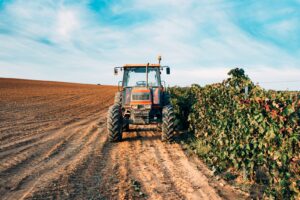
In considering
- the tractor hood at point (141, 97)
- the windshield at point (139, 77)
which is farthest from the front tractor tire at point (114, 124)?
the windshield at point (139, 77)

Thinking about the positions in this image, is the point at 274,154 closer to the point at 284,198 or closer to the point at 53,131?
the point at 284,198

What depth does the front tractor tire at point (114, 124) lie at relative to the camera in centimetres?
930

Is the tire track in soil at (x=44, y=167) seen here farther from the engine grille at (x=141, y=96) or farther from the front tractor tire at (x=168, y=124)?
the front tractor tire at (x=168, y=124)

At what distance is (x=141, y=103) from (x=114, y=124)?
117cm

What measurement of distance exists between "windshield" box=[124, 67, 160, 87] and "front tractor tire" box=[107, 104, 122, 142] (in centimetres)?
148

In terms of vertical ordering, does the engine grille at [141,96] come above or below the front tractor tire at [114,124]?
above

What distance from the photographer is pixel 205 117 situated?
8594 mm

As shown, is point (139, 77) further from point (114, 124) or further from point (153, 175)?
point (153, 175)

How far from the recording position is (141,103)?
9922 millimetres

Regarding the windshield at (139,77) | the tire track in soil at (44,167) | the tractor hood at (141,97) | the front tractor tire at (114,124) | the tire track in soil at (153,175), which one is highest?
the windshield at (139,77)

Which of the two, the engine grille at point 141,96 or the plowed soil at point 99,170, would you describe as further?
the engine grille at point 141,96

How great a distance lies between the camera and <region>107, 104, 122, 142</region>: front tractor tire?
930 centimetres

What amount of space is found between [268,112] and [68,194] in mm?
3508

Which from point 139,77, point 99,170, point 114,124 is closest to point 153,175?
point 99,170
